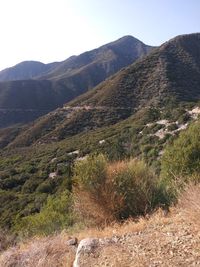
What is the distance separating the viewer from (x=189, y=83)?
7131cm

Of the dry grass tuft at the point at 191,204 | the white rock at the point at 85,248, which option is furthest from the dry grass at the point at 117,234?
the white rock at the point at 85,248

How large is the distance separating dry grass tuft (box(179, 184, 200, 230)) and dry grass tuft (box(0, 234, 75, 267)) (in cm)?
209

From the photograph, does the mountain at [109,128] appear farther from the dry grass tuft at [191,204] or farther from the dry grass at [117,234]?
the dry grass tuft at [191,204]

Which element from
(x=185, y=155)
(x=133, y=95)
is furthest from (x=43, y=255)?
(x=133, y=95)

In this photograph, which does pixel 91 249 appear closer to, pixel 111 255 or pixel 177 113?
pixel 111 255

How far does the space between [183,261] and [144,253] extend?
2.42ft

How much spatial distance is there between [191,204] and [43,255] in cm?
275

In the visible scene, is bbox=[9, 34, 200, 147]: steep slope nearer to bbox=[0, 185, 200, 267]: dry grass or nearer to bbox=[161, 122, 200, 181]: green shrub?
bbox=[161, 122, 200, 181]: green shrub

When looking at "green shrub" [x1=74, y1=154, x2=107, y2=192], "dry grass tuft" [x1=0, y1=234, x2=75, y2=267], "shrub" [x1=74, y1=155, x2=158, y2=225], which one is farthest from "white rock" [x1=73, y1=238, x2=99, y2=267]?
"green shrub" [x1=74, y1=154, x2=107, y2=192]

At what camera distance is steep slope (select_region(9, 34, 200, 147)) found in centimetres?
6544

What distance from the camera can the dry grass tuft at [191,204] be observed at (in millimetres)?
6699

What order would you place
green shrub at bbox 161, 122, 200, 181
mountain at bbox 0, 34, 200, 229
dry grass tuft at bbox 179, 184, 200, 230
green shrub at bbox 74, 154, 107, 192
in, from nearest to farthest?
dry grass tuft at bbox 179, 184, 200, 230
green shrub at bbox 74, 154, 107, 192
green shrub at bbox 161, 122, 200, 181
mountain at bbox 0, 34, 200, 229

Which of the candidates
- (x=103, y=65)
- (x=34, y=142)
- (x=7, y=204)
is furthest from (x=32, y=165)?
(x=103, y=65)

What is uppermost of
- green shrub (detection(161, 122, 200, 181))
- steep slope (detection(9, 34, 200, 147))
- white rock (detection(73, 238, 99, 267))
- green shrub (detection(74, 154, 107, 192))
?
green shrub (detection(74, 154, 107, 192))
